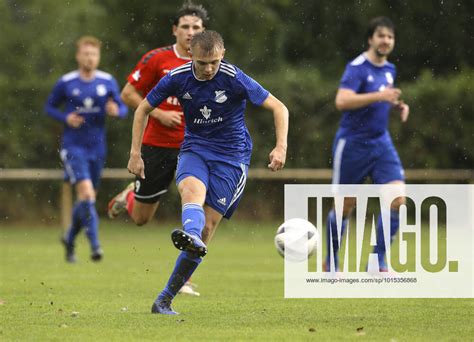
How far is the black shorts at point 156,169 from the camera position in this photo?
10.1m

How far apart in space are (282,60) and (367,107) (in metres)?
12.0

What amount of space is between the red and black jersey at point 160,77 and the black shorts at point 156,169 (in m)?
0.06

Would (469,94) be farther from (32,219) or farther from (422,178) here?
(32,219)

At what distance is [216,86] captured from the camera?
7.95 m

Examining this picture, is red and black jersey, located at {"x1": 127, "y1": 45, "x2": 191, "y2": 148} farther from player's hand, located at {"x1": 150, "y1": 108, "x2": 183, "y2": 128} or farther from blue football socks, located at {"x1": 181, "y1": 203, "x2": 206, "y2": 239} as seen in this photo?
blue football socks, located at {"x1": 181, "y1": 203, "x2": 206, "y2": 239}

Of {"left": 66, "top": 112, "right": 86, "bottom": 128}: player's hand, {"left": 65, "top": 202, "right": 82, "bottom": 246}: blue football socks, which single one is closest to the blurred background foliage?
{"left": 66, "top": 112, "right": 86, "bottom": 128}: player's hand

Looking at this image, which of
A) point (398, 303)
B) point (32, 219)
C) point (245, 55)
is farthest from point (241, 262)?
point (245, 55)

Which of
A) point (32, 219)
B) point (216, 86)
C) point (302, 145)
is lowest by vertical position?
point (32, 219)

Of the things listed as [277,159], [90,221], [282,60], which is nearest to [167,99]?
[277,159]

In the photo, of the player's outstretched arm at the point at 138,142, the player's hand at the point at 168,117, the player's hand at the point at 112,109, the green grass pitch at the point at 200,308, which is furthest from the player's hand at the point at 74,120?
the player's outstretched arm at the point at 138,142

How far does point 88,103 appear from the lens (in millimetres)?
14648

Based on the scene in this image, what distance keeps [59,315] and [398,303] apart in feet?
8.56

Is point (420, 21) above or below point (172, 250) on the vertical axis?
above

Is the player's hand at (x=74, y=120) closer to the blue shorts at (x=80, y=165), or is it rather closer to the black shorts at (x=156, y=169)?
the blue shorts at (x=80, y=165)
